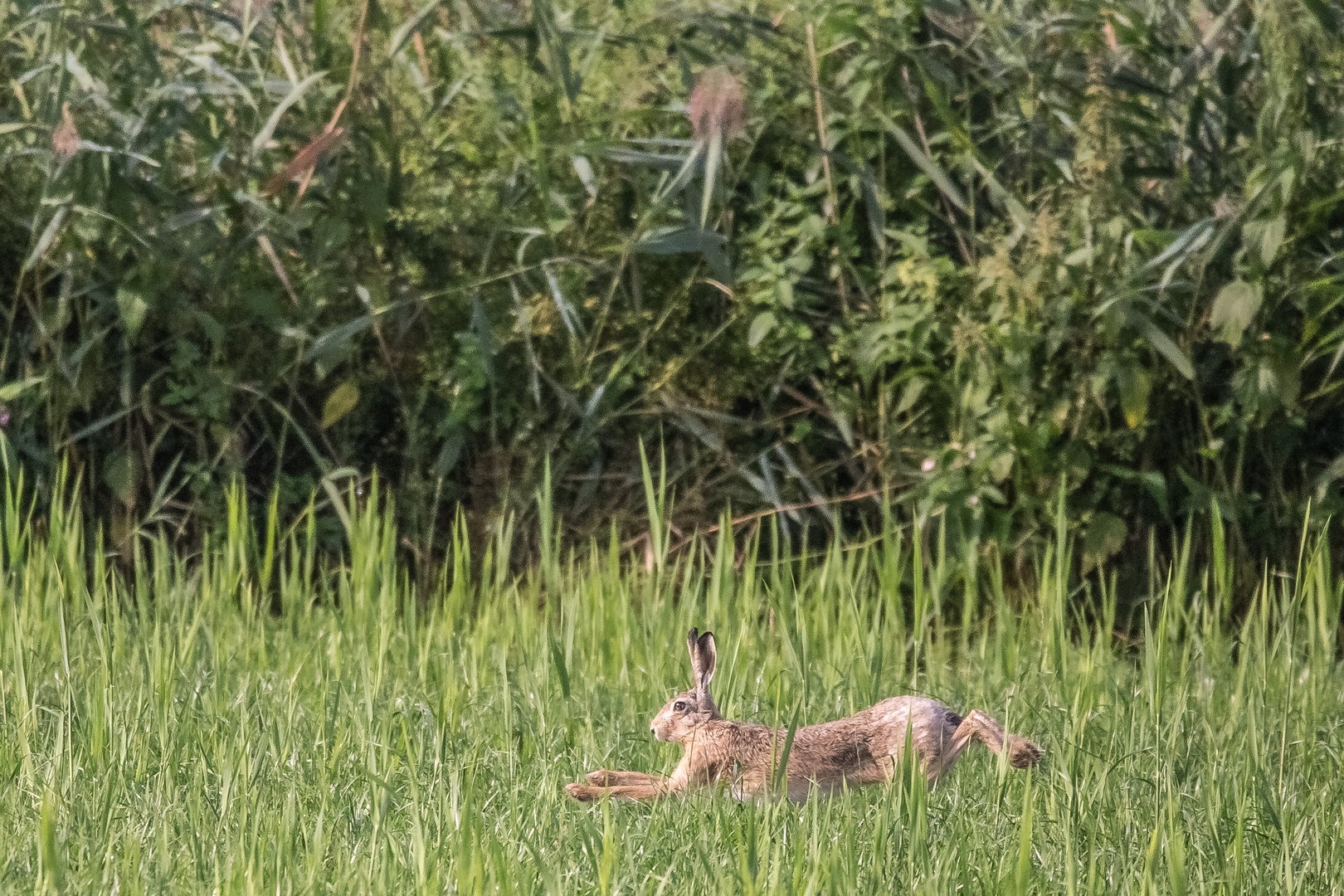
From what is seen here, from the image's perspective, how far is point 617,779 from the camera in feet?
7.19

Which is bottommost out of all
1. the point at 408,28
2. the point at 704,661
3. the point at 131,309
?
the point at 704,661

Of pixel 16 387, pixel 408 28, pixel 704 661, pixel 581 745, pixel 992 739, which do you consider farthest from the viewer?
pixel 16 387

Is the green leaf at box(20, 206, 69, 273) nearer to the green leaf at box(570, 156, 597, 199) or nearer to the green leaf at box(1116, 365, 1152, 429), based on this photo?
the green leaf at box(570, 156, 597, 199)

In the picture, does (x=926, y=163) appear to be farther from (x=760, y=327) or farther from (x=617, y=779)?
(x=617, y=779)

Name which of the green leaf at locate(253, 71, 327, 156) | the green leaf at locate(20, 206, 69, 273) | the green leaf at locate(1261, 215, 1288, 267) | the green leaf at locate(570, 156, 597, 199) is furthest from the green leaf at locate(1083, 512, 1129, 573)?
the green leaf at locate(20, 206, 69, 273)

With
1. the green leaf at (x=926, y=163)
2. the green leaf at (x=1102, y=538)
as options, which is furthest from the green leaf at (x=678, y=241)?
the green leaf at (x=1102, y=538)

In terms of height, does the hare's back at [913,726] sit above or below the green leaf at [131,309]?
below

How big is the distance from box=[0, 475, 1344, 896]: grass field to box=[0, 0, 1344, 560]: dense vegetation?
48 centimetres

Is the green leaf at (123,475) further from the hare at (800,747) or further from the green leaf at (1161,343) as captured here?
the green leaf at (1161,343)

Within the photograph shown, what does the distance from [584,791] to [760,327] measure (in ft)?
6.73

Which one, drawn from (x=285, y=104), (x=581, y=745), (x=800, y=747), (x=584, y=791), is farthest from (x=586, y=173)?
(x=584, y=791)

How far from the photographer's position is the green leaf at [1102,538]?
12.7 ft

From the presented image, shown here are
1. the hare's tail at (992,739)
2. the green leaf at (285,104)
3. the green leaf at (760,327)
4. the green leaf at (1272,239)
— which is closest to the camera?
the hare's tail at (992,739)

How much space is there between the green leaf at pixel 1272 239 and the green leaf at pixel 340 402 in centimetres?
Result: 219
